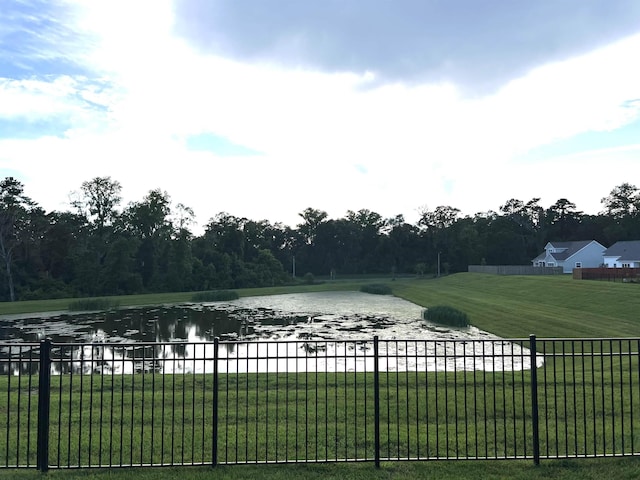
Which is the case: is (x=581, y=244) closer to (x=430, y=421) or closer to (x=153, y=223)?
(x=153, y=223)

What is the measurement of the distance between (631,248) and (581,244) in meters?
10.8

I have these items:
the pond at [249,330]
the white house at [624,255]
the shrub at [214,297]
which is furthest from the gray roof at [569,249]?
the shrub at [214,297]

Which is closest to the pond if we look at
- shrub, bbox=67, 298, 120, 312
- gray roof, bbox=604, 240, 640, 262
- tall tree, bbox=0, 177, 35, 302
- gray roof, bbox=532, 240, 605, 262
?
shrub, bbox=67, 298, 120, 312

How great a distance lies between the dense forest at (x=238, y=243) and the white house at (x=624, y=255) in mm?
16876

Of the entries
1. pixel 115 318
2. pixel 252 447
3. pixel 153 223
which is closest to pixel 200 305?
pixel 115 318

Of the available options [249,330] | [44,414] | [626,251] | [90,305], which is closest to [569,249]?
[626,251]

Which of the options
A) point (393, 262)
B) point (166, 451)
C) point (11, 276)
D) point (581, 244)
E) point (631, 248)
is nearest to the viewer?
point (166, 451)

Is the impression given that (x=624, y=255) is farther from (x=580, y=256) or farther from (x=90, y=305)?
(x=90, y=305)

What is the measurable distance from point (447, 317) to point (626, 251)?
49.5 meters

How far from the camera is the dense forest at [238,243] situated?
5575 centimetres

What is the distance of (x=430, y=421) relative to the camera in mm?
7953

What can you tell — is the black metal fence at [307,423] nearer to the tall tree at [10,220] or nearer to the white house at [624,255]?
the tall tree at [10,220]

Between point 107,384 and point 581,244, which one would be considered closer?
point 107,384

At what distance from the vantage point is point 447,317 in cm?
2686
